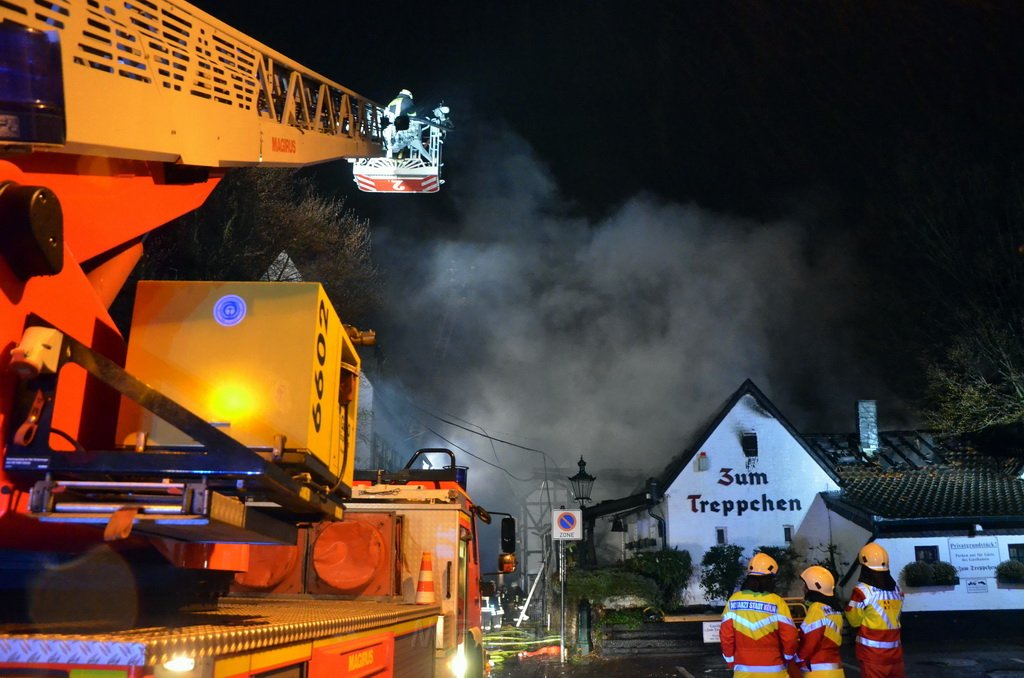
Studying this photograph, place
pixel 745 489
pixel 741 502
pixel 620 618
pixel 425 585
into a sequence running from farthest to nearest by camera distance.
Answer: pixel 745 489
pixel 741 502
pixel 620 618
pixel 425 585

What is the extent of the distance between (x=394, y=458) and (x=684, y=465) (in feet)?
42.7

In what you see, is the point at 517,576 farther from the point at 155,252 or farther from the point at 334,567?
the point at 334,567

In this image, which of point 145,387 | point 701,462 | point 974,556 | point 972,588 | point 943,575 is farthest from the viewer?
point 701,462

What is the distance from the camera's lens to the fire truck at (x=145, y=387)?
2209 mm

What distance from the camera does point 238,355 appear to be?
3.03 metres

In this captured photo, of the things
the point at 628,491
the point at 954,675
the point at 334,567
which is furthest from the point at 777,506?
the point at 334,567

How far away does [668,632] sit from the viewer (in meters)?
15.7

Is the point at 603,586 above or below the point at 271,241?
below

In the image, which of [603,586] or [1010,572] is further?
[1010,572]

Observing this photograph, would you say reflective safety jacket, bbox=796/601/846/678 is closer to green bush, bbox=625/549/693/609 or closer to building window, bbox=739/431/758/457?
green bush, bbox=625/549/693/609

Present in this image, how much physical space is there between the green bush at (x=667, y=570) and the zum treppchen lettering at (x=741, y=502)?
7.75 ft

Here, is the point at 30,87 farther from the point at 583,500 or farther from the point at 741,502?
the point at 741,502

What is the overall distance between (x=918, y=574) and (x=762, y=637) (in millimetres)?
16506

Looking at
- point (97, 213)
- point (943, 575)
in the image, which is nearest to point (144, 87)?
point (97, 213)
